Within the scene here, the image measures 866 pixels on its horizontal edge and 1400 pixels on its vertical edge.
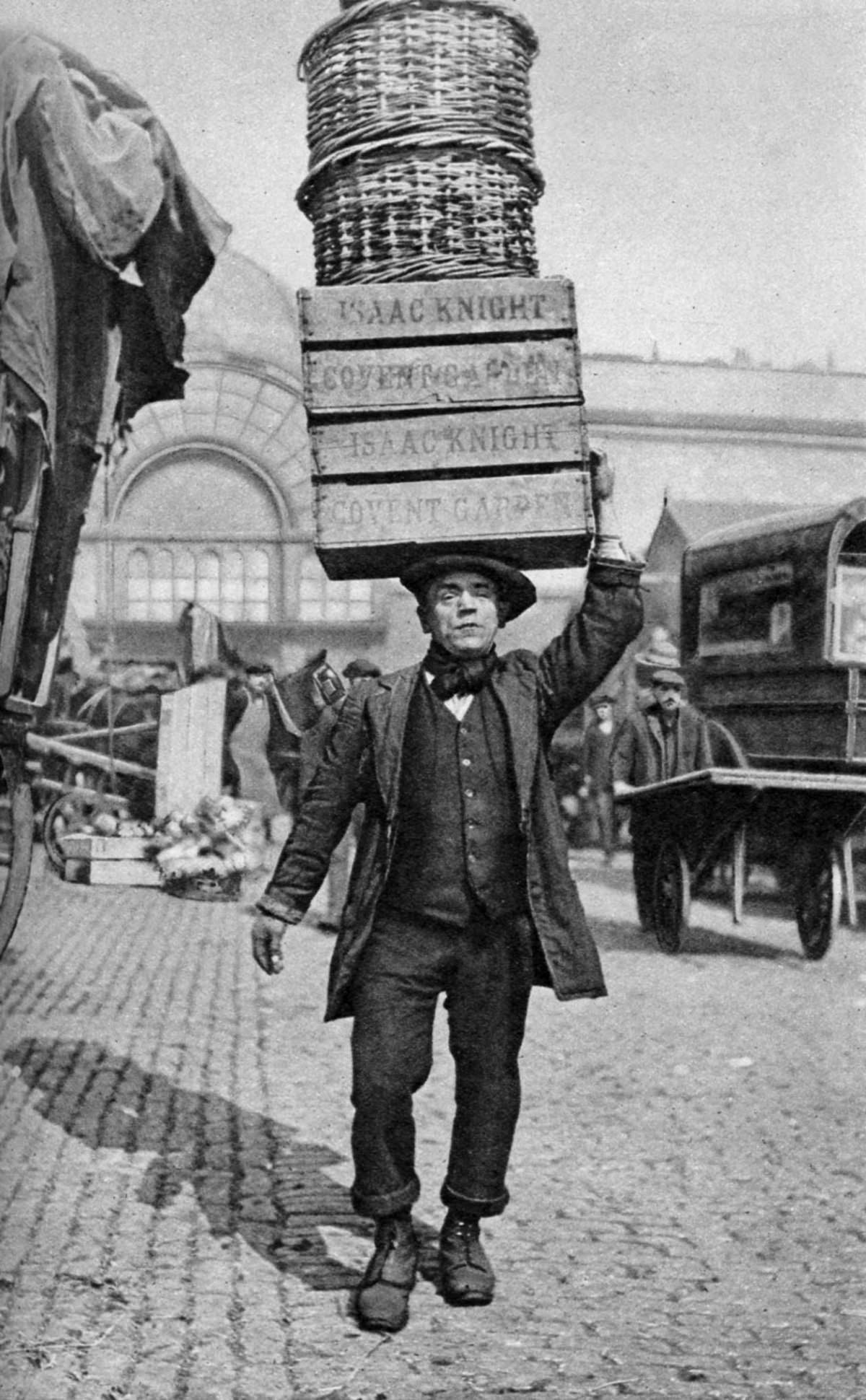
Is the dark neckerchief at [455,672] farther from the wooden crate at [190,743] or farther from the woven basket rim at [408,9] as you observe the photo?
the wooden crate at [190,743]

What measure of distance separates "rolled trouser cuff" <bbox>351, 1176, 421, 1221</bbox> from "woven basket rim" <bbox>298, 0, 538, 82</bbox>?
2708mm

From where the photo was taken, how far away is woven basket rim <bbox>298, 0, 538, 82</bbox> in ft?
12.3

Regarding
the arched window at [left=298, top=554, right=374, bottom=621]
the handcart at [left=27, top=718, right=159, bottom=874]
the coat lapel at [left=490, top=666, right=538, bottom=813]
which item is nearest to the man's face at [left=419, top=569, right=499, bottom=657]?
the coat lapel at [left=490, top=666, right=538, bottom=813]

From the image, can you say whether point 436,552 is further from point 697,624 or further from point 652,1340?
point 697,624

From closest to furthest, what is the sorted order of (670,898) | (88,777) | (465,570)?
(465,570) < (670,898) < (88,777)

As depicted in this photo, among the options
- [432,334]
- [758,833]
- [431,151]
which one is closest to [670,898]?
[758,833]

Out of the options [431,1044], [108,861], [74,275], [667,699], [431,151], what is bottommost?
[431,1044]

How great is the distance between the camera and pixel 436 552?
3.81 meters

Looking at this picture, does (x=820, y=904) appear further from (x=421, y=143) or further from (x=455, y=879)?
(x=421, y=143)

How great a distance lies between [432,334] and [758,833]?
5.44 metres

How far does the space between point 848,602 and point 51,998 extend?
14.3 ft

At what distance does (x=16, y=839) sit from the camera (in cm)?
582

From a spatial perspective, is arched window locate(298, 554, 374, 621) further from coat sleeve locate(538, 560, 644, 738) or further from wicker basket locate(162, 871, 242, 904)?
wicker basket locate(162, 871, 242, 904)

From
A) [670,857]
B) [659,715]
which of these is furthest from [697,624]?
[670,857]
